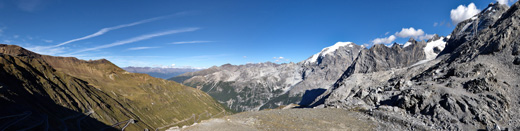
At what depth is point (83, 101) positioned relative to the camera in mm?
126062

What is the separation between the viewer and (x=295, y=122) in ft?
104

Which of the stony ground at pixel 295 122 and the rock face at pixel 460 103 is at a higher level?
the rock face at pixel 460 103

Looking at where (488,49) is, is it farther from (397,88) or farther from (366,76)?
(366,76)

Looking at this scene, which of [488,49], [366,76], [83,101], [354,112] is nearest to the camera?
[354,112]

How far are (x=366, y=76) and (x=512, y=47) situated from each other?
11530cm

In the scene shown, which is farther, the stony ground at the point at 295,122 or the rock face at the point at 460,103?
the stony ground at the point at 295,122

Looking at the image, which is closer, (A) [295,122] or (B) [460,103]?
(A) [295,122]

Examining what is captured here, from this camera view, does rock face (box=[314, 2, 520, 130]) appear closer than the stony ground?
Yes

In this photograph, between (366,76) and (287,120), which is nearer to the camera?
(287,120)

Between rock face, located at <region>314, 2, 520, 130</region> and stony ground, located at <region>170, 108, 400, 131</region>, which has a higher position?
rock face, located at <region>314, 2, 520, 130</region>

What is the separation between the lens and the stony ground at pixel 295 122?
28.8m

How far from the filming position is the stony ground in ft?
94.4

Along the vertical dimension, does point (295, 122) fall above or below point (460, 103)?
below

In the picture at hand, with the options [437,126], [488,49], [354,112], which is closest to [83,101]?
[354,112]
